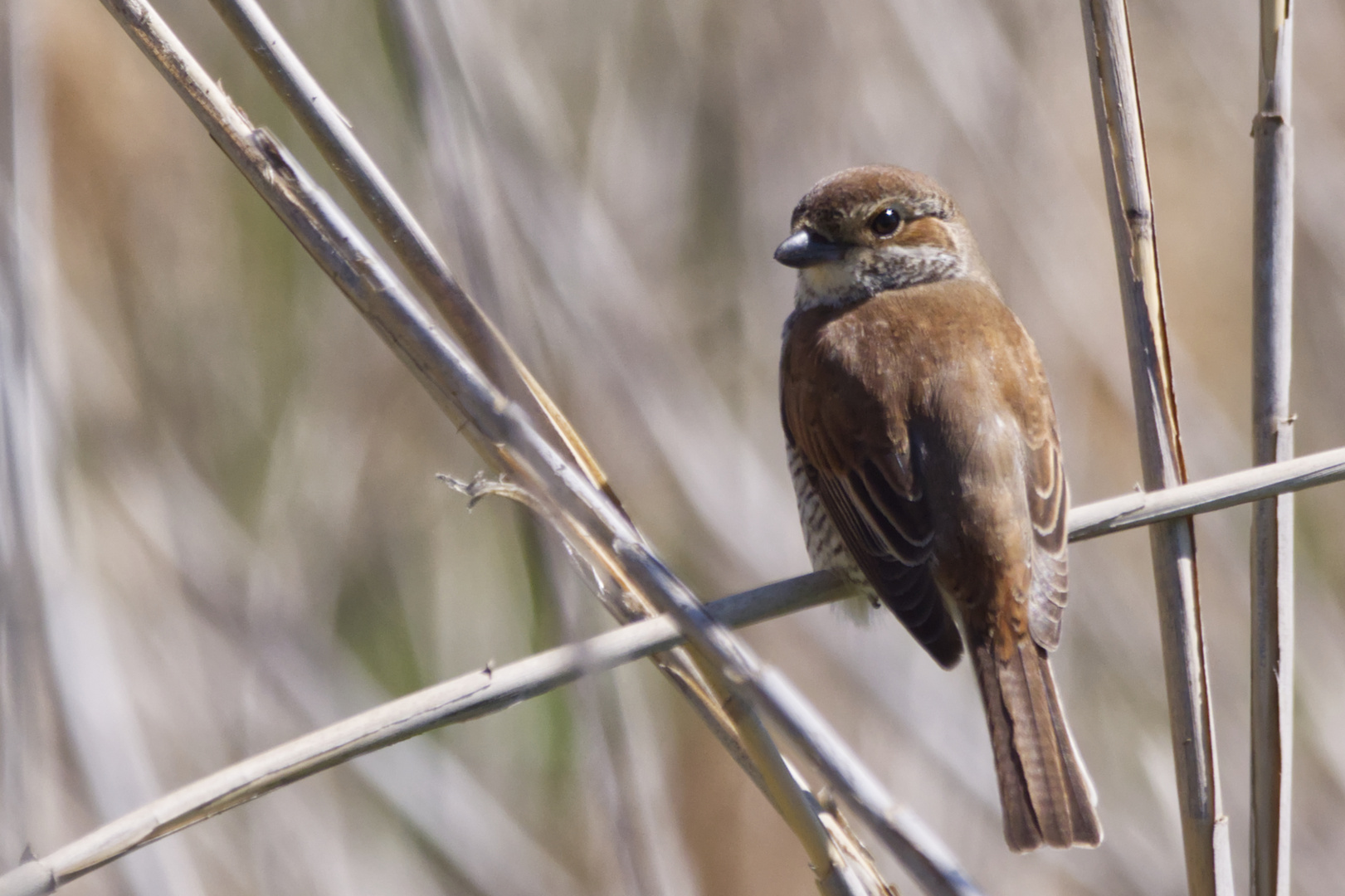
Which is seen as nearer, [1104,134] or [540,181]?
[1104,134]

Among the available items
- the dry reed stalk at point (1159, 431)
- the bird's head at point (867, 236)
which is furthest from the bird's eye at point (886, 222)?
the dry reed stalk at point (1159, 431)

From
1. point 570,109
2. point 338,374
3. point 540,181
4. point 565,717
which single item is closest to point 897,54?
point 570,109

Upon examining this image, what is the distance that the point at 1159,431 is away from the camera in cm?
191

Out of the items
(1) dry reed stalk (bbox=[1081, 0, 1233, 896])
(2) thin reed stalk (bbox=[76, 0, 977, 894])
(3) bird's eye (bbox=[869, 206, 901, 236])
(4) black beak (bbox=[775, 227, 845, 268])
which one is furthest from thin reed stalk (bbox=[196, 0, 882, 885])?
(3) bird's eye (bbox=[869, 206, 901, 236])

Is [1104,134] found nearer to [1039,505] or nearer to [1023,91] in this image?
[1039,505]

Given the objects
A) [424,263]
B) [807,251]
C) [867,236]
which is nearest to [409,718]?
[424,263]

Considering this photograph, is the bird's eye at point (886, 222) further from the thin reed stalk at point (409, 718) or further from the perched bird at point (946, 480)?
the thin reed stalk at point (409, 718)

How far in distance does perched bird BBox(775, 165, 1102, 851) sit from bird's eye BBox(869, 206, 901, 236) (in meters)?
0.02

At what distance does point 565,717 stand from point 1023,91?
2047 millimetres

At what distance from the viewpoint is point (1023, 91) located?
10.5 ft

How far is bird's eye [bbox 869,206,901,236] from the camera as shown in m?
2.99

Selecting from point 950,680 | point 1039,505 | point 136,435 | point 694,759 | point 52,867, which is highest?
point 136,435

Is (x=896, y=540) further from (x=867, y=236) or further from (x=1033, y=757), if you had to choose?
(x=867, y=236)

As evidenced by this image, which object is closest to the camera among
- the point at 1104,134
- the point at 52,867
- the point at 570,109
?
the point at 52,867
